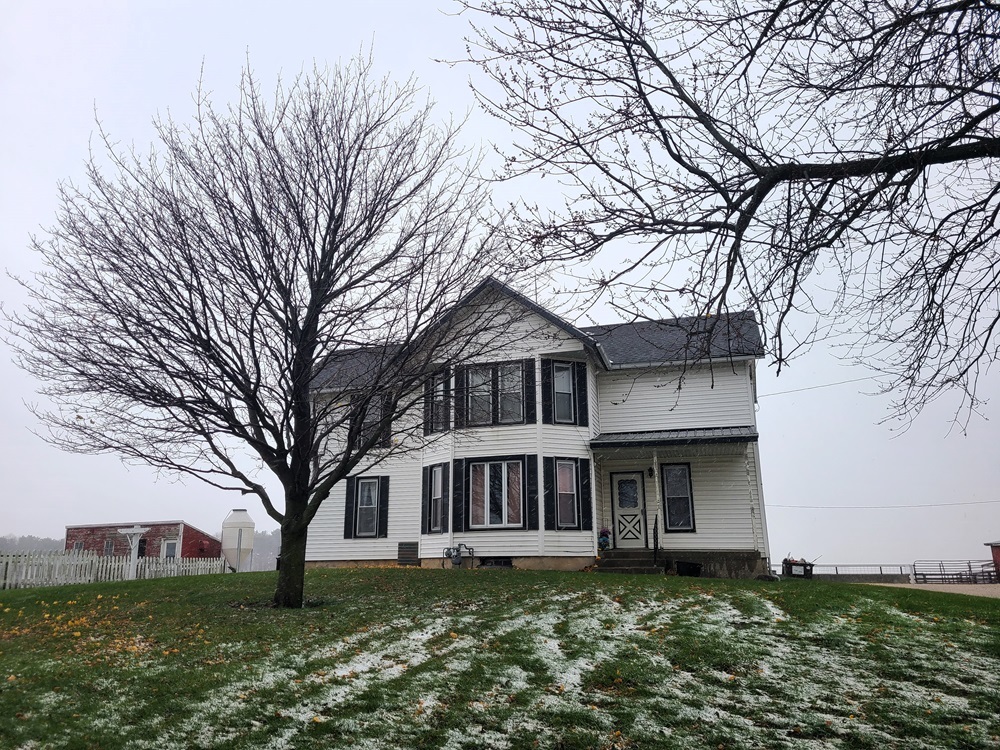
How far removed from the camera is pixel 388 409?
12.6m

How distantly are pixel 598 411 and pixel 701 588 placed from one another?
8.02m

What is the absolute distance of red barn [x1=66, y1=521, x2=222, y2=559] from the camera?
35.7 metres

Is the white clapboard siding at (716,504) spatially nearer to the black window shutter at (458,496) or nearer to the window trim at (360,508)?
the black window shutter at (458,496)

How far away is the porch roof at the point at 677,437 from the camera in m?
A: 18.4

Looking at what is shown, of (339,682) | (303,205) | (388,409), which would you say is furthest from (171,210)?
(339,682)

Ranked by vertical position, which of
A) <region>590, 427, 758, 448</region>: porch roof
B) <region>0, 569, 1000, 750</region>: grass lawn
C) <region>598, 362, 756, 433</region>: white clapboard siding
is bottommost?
<region>0, 569, 1000, 750</region>: grass lawn

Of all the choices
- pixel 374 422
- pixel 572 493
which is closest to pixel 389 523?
pixel 572 493

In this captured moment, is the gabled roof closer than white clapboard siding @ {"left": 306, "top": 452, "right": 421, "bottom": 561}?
Yes

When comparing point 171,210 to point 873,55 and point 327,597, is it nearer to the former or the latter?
point 327,597

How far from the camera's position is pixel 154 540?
35812 mm

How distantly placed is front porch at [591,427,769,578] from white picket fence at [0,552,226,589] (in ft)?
45.8

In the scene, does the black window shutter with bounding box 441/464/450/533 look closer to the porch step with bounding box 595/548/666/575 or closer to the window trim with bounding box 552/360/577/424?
the window trim with bounding box 552/360/577/424

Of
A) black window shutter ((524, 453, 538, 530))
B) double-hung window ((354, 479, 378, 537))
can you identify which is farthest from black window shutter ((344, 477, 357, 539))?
black window shutter ((524, 453, 538, 530))

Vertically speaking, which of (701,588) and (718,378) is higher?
(718,378)
